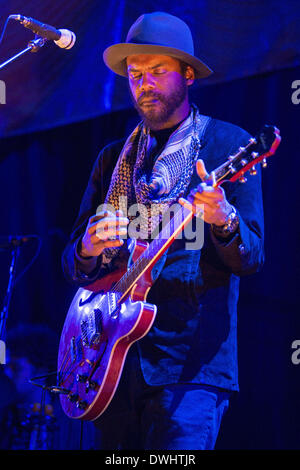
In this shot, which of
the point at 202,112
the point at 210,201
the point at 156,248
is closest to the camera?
the point at 210,201

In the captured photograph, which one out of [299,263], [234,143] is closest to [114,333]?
[234,143]

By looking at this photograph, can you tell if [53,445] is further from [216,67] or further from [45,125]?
[216,67]

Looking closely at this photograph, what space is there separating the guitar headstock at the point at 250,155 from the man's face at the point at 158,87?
68 cm

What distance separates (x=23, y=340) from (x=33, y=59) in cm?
208

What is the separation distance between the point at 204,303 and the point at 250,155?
62 cm

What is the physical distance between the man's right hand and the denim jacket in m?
0.22

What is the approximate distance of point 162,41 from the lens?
2.42 meters

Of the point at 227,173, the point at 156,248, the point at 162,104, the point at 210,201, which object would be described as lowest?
the point at 156,248

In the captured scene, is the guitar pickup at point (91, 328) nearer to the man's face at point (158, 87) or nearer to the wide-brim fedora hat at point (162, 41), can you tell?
the man's face at point (158, 87)

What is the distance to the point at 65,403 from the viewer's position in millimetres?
2461

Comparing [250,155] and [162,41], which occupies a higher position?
[162,41]

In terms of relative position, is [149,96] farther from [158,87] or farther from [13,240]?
[13,240]

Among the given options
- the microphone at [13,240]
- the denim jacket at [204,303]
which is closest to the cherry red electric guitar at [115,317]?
the denim jacket at [204,303]

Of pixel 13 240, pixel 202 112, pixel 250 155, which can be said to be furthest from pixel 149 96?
pixel 13 240
